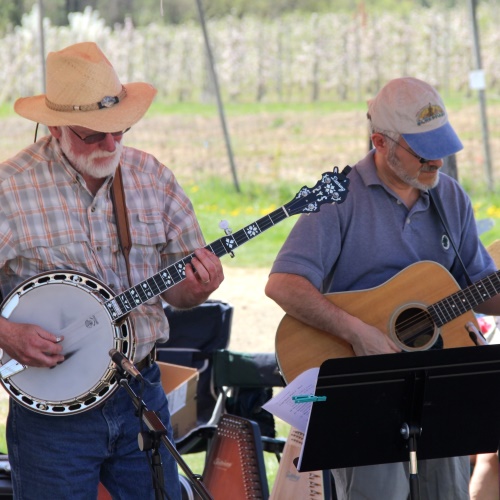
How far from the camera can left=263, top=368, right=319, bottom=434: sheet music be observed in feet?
9.44

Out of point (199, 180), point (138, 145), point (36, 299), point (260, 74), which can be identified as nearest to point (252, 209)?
point (199, 180)

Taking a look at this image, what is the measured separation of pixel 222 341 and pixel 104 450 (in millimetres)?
1978

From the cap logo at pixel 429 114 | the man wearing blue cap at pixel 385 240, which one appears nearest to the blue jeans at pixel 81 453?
the man wearing blue cap at pixel 385 240

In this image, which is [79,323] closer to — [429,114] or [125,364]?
[125,364]

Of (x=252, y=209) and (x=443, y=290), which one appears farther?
(x=252, y=209)

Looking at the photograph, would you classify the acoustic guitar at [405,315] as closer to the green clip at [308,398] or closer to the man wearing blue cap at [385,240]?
the man wearing blue cap at [385,240]

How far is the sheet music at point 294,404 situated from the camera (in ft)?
9.44

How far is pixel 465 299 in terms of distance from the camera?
12.0ft

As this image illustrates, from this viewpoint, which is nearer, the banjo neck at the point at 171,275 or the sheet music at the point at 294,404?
the sheet music at the point at 294,404

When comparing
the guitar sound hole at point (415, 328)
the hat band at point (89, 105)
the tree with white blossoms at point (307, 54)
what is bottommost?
the tree with white blossoms at point (307, 54)

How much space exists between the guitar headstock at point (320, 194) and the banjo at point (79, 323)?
3 centimetres

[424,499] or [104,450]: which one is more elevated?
[104,450]

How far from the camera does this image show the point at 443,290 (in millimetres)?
3695

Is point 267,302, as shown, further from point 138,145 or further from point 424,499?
point 424,499
